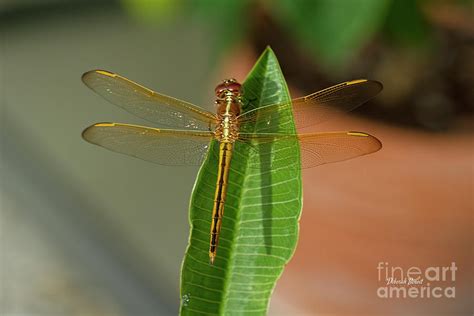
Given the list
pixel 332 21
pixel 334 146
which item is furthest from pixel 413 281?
pixel 332 21

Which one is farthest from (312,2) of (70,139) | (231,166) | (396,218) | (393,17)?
(70,139)

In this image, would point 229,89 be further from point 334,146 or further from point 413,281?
point 413,281

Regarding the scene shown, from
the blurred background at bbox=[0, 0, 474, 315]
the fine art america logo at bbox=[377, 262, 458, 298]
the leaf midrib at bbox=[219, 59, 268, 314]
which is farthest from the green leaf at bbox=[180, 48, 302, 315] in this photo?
the blurred background at bbox=[0, 0, 474, 315]

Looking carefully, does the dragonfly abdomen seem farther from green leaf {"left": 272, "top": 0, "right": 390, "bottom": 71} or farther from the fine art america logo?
green leaf {"left": 272, "top": 0, "right": 390, "bottom": 71}

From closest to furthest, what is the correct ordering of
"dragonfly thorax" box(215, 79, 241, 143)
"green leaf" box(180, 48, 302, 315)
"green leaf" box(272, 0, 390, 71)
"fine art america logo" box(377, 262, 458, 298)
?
"green leaf" box(180, 48, 302, 315), "dragonfly thorax" box(215, 79, 241, 143), "fine art america logo" box(377, 262, 458, 298), "green leaf" box(272, 0, 390, 71)

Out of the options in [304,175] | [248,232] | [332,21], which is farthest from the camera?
[304,175]

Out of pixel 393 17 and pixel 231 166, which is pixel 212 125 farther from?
pixel 393 17
